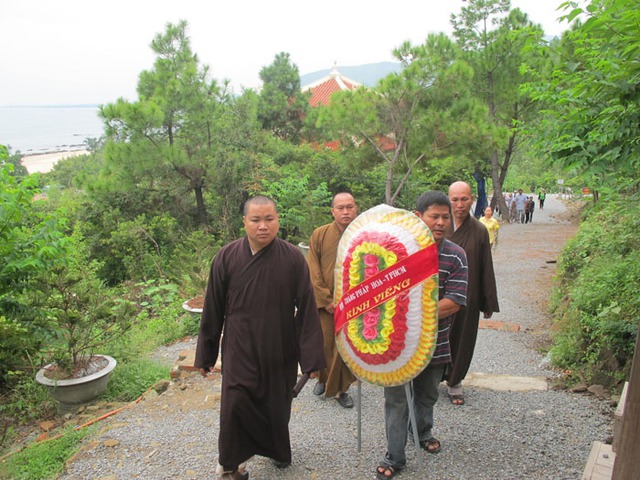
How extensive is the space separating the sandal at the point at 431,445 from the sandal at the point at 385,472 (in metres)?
0.36

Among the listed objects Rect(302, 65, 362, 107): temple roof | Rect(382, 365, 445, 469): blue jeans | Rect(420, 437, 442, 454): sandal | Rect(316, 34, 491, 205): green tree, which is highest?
Rect(302, 65, 362, 107): temple roof

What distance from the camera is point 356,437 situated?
3.49 meters

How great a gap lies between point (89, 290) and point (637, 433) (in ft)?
17.0

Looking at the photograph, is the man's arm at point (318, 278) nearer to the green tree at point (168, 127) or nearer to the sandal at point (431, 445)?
the sandal at point (431, 445)

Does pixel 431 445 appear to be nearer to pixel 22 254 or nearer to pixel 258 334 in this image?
pixel 258 334

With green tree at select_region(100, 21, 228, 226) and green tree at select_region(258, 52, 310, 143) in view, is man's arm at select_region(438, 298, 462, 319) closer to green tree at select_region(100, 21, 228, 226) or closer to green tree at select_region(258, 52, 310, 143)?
green tree at select_region(100, 21, 228, 226)

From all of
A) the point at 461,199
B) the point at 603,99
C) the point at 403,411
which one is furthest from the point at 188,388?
the point at 603,99

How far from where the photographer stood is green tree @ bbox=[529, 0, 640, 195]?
253 cm

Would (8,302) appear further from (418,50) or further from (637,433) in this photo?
(418,50)

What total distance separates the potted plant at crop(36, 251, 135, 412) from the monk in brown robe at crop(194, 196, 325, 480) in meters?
2.68

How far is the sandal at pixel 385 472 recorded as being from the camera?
288 centimetres

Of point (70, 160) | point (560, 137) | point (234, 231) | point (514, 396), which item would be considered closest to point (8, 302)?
point (514, 396)

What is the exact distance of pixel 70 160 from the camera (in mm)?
44281

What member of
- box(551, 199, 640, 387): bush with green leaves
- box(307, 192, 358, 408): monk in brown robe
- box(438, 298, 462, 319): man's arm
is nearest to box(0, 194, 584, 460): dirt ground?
box(551, 199, 640, 387): bush with green leaves
